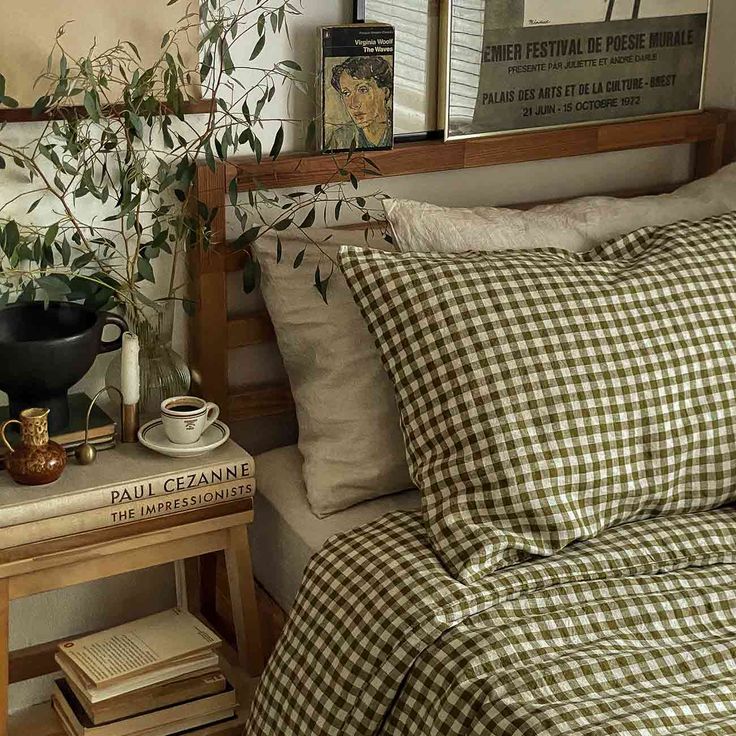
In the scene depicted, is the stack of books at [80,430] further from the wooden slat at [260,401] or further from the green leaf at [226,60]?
the green leaf at [226,60]

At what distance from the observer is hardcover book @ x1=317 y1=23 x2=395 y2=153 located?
2.05 meters

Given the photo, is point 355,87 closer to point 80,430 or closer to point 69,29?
point 69,29

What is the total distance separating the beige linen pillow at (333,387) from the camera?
195 centimetres

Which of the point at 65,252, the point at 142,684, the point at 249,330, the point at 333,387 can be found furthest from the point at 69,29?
the point at 142,684

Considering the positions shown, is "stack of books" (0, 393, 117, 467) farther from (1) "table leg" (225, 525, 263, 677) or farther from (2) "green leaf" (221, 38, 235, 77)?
(2) "green leaf" (221, 38, 235, 77)

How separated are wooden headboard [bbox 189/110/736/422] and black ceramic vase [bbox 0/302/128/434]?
18 centimetres

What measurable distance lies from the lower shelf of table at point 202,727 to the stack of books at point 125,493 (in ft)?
1.14

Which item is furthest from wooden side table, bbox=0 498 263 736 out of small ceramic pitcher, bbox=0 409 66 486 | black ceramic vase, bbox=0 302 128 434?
black ceramic vase, bbox=0 302 128 434

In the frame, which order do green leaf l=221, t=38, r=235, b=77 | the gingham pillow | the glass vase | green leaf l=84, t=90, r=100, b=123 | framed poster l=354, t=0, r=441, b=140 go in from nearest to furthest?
the gingham pillow → green leaf l=84, t=90, r=100, b=123 → green leaf l=221, t=38, r=235, b=77 → the glass vase → framed poster l=354, t=0, r=441, b=140

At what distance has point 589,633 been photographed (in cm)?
155

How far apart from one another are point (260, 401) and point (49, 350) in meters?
0.52

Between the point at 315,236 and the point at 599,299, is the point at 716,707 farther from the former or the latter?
the point at 315,236

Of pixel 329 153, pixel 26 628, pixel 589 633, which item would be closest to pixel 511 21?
pixel 329 153

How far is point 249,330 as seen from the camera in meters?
2.15
